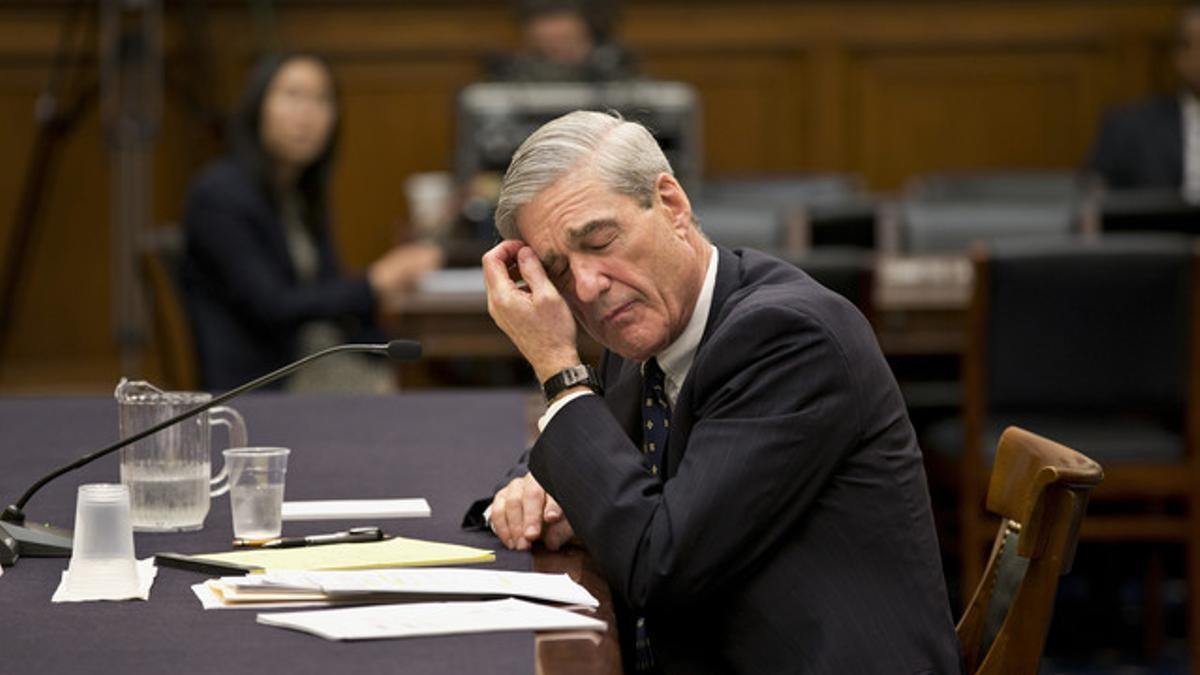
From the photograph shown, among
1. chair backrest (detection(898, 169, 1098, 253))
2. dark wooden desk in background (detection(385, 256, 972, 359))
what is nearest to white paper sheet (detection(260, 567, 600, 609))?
dark wooden desk in background (detection(385, 256, 972, 359))

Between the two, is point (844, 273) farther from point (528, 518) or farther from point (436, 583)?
point (436, 583)

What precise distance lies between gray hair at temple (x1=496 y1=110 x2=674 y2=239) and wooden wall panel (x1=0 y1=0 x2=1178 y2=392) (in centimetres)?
588

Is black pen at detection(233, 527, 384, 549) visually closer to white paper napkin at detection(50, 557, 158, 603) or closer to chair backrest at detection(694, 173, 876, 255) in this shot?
white paper napkin at detection(50, 557, 158, 603)

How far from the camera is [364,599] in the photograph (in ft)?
6.12

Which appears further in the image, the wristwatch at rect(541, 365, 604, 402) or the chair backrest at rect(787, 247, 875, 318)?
the chair backrest at rect(787, 247, 875, 318)

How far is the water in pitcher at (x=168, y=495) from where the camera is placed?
225 cm

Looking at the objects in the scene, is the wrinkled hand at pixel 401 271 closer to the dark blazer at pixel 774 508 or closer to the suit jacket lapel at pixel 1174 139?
the dark blazer at pixel 774 508

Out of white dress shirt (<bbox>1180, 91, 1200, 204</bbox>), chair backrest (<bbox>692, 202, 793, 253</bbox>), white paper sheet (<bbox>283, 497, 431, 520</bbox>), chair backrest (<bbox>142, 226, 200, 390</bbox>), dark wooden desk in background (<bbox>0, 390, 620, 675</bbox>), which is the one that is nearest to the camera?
dark wooden desk in background (<bbox>0, 390, 620, 675</bbox>)

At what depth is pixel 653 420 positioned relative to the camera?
2303 millimetres

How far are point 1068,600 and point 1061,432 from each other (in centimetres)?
77

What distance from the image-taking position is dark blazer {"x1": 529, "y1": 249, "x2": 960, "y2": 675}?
78.7 inches

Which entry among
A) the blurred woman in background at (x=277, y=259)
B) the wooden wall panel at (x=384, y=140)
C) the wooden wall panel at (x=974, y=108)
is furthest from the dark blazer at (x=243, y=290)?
the wooden wall panel at (x=974, y=108)

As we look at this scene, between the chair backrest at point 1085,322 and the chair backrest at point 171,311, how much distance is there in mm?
2055

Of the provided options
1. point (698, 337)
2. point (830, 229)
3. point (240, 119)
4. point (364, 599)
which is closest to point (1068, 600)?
point (830, 229)
